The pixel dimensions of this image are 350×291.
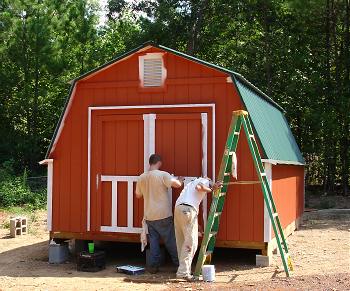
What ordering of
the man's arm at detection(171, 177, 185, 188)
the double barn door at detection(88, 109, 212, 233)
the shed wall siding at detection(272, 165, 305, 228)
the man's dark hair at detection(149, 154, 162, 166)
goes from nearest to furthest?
the man's arm at detection(171, 177, 185, 188)
the man's dark hair at detection(149, 154, 162, 166)
the double barn door at detection(88, 109, 212, 233)
the shed wall siding at detection(272, 165, 305, 228)

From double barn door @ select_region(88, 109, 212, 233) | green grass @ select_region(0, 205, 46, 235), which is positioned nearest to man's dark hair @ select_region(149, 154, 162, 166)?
double barn door @ select_region(88, 109, 212, 233)

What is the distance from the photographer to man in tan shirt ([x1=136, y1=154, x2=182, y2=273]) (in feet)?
25.3

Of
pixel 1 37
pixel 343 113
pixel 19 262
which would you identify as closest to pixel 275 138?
pixel 19 262

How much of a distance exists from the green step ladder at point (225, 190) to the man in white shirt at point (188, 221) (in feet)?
0.45

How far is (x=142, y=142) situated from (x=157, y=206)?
120 cm

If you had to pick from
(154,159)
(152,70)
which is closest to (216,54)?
(152,70)

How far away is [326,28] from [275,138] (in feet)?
39.4

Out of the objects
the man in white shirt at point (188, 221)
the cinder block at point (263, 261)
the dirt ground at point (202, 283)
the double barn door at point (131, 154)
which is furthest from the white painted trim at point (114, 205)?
the cinder block at point (263, 261)

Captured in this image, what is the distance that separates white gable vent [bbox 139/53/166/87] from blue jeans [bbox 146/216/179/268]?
2.21 meters

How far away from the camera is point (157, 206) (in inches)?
306

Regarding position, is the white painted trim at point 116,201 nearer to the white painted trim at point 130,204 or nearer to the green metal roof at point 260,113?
the white painted trim at point 130,204

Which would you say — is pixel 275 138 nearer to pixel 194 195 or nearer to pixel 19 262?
pixel 194 195

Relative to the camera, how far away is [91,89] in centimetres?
888

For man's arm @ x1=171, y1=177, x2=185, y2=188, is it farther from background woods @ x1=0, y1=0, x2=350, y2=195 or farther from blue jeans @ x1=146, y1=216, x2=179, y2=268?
background woods @ x1=0, y1=0, x2=350, y2=195
